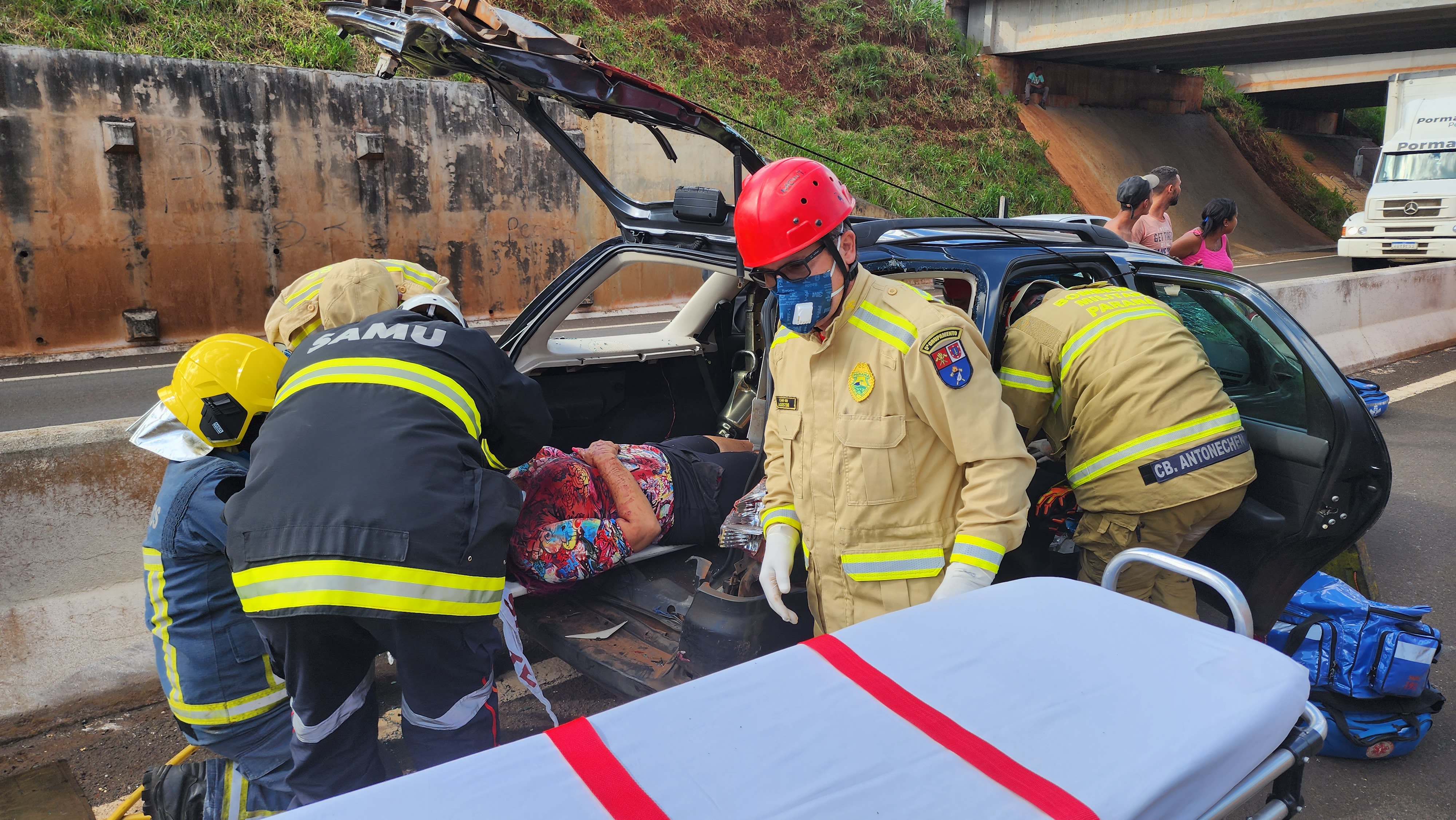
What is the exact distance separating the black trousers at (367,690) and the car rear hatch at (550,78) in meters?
1.89

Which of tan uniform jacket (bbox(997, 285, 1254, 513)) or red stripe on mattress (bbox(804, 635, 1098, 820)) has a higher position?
tan uniform jacket (bbox(997, 285, 1254, 513))

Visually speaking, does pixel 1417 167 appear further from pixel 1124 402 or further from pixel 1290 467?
pixel 1124 402

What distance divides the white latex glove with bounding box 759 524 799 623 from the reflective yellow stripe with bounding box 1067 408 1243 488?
1090mm

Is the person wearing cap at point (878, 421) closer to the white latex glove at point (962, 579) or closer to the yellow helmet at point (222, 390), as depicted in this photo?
the white latex glove at point (962, 579)

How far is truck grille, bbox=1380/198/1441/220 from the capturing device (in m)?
14.4

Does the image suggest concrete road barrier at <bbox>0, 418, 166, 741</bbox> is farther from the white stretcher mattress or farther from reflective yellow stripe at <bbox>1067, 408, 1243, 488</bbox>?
reflective yellow stripe at <bbox>1067, 408, 1243, 488</bbox>

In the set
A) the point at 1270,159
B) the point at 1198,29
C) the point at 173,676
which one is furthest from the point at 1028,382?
the point at 1270,159

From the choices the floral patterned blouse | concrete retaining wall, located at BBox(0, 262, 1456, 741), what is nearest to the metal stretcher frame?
the floral patterned blouse

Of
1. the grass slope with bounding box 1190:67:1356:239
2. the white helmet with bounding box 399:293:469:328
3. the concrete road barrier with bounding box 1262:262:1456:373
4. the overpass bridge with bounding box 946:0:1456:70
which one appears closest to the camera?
the white helmet with bounding box 399:293:469:328

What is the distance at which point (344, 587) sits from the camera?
80.2 inches

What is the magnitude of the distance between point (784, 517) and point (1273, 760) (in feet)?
4.45

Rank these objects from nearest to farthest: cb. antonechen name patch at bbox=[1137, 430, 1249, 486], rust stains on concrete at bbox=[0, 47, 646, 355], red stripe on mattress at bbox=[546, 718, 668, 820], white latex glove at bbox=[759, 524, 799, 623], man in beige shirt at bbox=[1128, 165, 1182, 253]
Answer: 1. red stripe on mattress at bbox=[546, 718, 668, 820]
2. white latex glove at bbox=[759, 524, 799, 623]
3. cb. antonechen name patch at bbox=[1137, 430, 1249, 486]
4. man in beige shirt at bbox=[1128, 165, 1182, 253]
5. rust stains on concrete at bbox=[0, 47, 646, 355]

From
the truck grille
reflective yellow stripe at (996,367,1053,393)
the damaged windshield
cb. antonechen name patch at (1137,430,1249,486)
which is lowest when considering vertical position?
cb. antonechen name patch at (1137,430,1249,486)

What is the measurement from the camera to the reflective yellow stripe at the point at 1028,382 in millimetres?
2936
